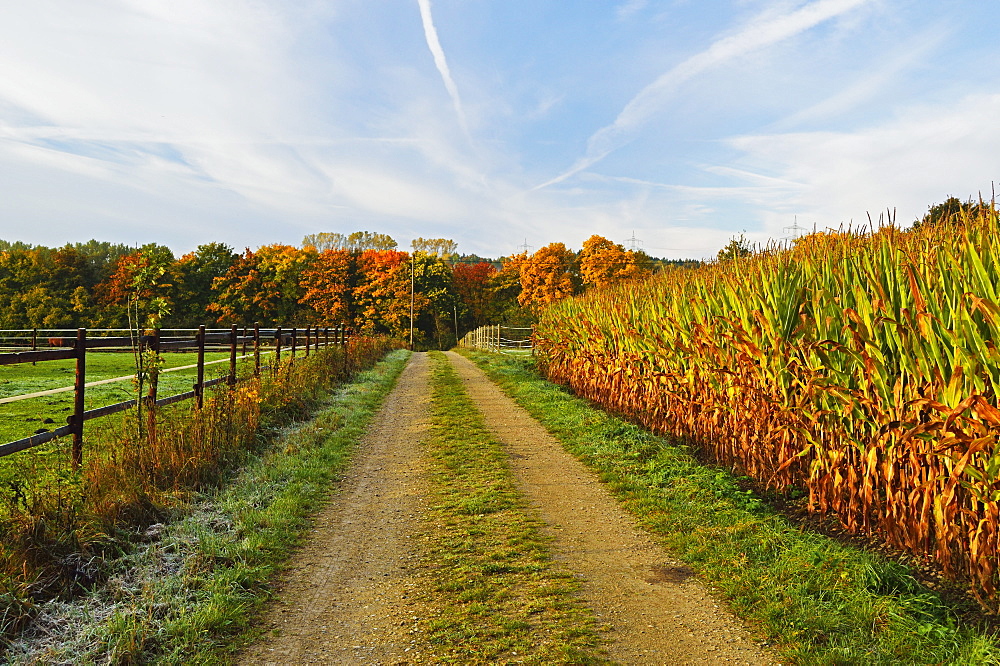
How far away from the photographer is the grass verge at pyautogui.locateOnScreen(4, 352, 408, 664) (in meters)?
2.97

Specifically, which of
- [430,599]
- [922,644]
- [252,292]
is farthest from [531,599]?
[252,292]

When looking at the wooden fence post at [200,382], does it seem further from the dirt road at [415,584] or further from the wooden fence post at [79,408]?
the dirt road at [415,584]

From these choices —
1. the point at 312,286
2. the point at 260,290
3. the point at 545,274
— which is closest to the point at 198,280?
the point at 260,290

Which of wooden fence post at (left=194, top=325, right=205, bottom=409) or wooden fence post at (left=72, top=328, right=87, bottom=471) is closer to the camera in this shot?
wooden fence post at (left=72, top=328, right=87, bottom=471)

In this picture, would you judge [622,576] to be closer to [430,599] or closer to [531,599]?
[531,599]

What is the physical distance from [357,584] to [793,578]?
272 centimetres

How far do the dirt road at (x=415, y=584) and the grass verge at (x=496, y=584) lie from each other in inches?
4.9

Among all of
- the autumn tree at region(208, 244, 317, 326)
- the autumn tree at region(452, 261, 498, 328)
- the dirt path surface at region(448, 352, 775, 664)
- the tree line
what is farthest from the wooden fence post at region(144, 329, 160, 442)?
the autumn tree at region(452, 261, 498, 328)

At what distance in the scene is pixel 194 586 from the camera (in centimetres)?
368

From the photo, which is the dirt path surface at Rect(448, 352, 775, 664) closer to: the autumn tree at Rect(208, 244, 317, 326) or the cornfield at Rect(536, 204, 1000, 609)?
the cornfield at Rect(536, 204, 1000, 609)

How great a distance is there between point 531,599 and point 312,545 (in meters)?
1.88

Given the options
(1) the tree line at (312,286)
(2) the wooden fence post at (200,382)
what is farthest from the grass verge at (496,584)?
(1) the tree line at (312,286)

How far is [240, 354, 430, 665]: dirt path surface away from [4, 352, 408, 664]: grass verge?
0.57ft

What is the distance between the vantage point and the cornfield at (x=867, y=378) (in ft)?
11.1
